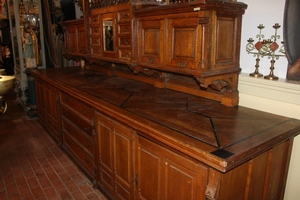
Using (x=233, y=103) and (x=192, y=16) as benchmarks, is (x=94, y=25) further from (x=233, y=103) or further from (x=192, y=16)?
(x=233, y=103)

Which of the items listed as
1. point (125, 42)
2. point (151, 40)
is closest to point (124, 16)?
point (125, 42)

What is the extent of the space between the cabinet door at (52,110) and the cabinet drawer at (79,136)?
30 cm

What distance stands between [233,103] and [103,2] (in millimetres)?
1892

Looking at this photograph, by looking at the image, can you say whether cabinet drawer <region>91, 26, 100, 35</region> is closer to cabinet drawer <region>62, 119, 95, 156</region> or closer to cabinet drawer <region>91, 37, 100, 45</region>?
cabinet drawer <region>91, 37, 100, 45</region>

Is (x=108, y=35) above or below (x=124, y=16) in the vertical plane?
below

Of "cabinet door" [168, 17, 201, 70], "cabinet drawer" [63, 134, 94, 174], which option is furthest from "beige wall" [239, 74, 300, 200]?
"cabinet drawer" [63, 134, 94, 174]

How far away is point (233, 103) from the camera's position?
7.13 ft

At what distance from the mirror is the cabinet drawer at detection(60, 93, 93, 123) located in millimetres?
740

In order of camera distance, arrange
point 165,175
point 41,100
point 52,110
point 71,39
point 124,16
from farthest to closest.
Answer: point 41,100 → point 71,39 → point 52,110 → point 124,16 → point 165,175

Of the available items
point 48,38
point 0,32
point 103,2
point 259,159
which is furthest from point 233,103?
point 0,32

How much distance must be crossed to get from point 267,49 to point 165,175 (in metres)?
→ 1.28

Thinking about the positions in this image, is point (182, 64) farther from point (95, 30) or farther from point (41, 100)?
point (41, 100)

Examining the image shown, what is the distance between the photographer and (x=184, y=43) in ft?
6.71

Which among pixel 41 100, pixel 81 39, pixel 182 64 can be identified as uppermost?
pixel 81 39
